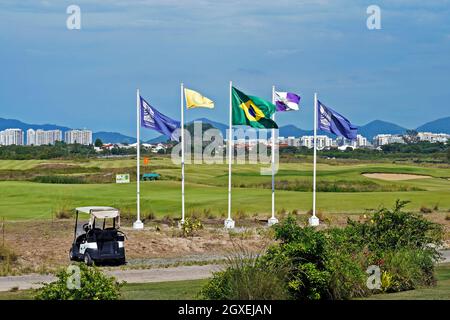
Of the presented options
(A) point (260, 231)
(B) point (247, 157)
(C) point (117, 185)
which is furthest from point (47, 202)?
(B) point (247, 157)

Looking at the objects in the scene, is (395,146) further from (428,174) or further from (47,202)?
(47,202)

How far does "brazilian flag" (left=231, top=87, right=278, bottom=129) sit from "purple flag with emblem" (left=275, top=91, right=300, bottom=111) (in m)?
1.59

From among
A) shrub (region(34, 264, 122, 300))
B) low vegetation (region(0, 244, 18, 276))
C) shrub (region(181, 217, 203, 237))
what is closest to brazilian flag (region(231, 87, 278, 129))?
shrub (region(181, 217, 203, 237))

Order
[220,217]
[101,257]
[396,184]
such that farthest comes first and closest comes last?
[396,184]
[220,217]
[101,257]

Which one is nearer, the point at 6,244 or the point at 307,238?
the point at 307,238

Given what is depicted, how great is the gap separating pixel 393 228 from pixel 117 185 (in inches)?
1587

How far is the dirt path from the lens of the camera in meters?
21.5

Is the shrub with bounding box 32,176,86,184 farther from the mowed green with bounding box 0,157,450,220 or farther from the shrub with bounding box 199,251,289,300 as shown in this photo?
the shrub with bounding box 199,251,289,300

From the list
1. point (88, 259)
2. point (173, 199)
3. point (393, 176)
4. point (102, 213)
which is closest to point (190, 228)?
point (102, 213)

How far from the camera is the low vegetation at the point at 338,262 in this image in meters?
15.3

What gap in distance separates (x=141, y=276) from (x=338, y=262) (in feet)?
24.4

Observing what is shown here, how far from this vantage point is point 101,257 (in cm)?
2519

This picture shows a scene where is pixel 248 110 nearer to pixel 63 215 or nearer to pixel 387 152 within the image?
pixel 63 215

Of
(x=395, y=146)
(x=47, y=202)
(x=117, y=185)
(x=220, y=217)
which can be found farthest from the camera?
(x=395, y=146)
